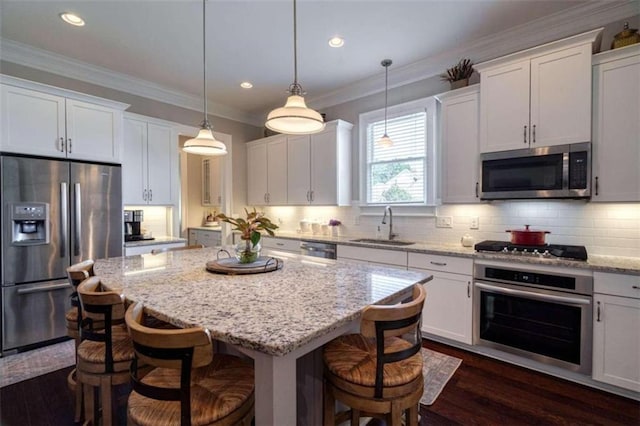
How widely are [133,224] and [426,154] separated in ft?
12.4

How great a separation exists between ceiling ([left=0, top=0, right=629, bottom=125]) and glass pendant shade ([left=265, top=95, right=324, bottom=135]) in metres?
1.12

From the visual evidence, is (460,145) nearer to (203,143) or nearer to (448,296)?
(448,296)

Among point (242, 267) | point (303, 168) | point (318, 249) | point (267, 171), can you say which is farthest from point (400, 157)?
point (242, 267)

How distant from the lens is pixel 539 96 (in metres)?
2.61

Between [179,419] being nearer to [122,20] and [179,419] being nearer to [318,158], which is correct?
[122,20]

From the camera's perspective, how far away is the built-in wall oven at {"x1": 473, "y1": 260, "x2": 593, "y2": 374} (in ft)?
7.38

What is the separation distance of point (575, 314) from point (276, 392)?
7.92 ft

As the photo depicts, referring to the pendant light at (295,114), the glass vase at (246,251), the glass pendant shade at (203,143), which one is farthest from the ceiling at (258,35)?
the glass vase at (246,251)

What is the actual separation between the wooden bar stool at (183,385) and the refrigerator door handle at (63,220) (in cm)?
257

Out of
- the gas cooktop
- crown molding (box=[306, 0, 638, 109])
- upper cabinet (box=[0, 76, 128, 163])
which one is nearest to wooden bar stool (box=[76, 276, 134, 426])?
upper cabinet (box=[0, 76, 128, 163])

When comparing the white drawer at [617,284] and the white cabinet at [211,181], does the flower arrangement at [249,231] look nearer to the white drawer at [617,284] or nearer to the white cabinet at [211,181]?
the white drawer at [617,284]

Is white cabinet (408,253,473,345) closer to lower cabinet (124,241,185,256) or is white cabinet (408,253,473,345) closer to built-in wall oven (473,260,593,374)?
built-in wall oven (473,260,593,374)

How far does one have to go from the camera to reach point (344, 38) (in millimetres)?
3029

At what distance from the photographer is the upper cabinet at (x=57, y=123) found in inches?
110
